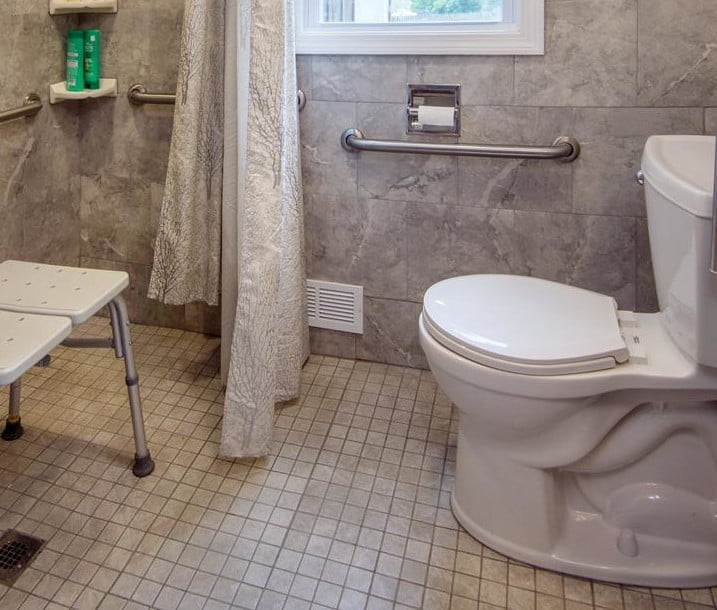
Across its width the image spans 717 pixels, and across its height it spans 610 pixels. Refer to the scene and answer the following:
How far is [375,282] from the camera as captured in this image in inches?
89.6

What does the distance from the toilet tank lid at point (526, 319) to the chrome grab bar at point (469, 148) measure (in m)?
0.42

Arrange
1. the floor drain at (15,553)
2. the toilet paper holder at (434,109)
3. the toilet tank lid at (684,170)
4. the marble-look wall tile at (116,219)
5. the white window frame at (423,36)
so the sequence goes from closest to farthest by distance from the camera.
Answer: the toilet tank lid at (684,170), the floor drain at (15,553), the white window frame at (423,36), the toilet paper holder at (434,109), the marble-look wall tile at (116,219)

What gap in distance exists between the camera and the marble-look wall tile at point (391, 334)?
228 cm

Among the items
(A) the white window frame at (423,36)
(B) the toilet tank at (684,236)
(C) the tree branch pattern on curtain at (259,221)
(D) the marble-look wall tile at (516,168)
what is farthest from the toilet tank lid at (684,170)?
(C) the tree branch pattern on curtain at (259,221)

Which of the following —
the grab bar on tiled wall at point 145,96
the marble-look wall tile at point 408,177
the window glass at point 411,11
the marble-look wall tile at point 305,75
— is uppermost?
the window glass at point 411,11

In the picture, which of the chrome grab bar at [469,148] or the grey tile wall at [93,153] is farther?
the grey tile wall at [93,153]

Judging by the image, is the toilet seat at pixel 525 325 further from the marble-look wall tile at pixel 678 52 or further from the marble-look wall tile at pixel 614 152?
the marble-look wall tile at pixel 678 52

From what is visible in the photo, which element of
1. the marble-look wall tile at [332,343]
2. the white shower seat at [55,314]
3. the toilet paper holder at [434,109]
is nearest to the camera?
the white shower seat at [55,314]

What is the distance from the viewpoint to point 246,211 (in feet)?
5.92

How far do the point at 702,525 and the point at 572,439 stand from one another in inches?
13.3

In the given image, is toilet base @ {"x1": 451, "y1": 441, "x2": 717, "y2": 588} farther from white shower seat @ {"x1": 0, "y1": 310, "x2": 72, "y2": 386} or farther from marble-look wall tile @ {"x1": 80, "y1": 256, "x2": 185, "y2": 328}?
marble-look wall tile @ {"x1": 80, "y1": 256, "x2": 185, "y2": 328}

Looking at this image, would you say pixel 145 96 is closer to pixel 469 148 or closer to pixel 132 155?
pixel 132 155

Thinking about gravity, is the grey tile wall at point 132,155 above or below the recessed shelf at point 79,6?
below

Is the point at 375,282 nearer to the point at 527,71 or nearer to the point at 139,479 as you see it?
the point at 527,71
